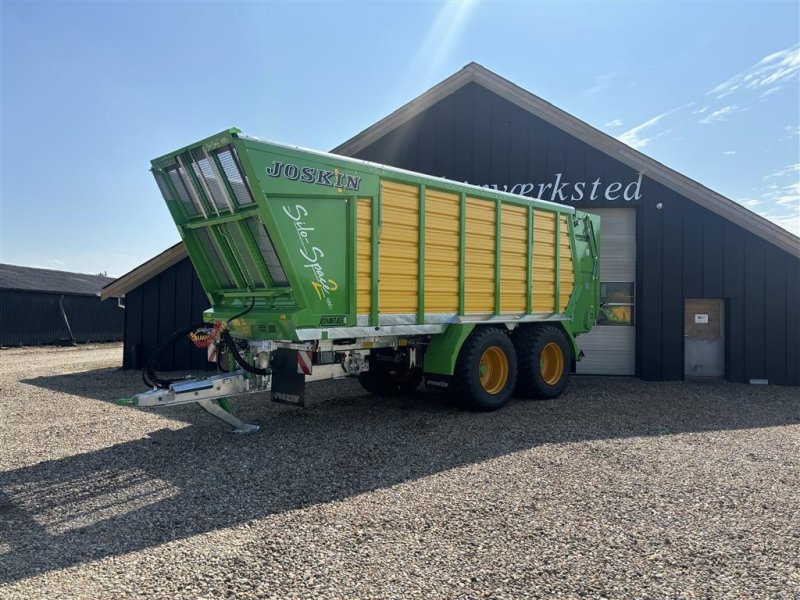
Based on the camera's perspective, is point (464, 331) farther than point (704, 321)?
No

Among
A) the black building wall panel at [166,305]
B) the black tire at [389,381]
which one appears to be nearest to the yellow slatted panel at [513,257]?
the black tire at [389,381]

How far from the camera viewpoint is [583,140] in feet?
42.1

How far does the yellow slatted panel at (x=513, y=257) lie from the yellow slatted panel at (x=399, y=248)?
1.78 m

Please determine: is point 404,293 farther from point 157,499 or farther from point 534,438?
point 157,499

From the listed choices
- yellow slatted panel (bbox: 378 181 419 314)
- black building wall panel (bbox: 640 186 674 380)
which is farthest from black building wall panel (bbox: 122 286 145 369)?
black building wall panel (bbox: 640 186 674 380)

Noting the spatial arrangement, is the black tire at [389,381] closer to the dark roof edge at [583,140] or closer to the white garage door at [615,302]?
the white garage door at [615,302]

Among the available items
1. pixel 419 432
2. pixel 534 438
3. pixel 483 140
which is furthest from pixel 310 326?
pixel 483 140

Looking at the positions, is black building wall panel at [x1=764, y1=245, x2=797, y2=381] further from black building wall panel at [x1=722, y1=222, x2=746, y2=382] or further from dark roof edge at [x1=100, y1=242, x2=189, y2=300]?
dark roof edge at [x1=100, y1=242, x2=189, y2=300]

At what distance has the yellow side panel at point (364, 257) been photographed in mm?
6703

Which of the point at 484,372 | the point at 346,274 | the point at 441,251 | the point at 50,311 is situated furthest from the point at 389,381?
the point at 50,311

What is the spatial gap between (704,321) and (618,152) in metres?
4.32

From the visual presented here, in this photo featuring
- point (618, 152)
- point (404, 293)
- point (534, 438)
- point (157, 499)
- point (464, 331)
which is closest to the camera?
point (157, 499)

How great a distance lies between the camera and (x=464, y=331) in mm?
7902

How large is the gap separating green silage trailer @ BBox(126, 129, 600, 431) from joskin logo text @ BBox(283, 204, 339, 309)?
0.04 ft
